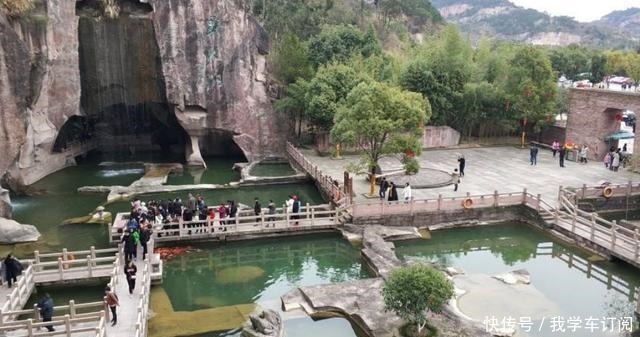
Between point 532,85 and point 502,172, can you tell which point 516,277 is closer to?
point 502,172

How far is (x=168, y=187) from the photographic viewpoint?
27.2 metres

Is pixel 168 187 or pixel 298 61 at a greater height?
pixel 298 61

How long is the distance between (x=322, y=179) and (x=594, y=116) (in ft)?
52.9

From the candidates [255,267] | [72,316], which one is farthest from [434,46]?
[72,316]

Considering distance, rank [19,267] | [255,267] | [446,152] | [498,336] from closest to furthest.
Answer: [498,336] → [19,267] → [255,267] → [446,152]

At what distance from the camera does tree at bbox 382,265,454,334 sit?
13.0 meters

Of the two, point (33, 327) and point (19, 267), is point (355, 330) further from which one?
point (19, 267)

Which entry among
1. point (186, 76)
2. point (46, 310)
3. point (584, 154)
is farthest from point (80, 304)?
point (584, 154)

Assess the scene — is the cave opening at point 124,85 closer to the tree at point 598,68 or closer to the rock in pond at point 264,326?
the rock in pond at point 264,326

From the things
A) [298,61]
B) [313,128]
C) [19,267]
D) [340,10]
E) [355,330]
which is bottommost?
[355,330]

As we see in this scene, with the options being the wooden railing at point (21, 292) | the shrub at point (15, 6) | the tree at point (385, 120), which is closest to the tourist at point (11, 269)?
the wooden railing at point (21, 292)

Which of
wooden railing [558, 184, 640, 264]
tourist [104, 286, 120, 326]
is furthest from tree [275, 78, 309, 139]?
tourist [104, 286, 120, 326]

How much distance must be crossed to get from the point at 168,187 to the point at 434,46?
68.4 ft

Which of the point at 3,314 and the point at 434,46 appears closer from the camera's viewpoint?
the point at 3,314
